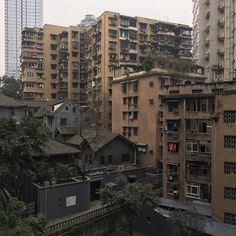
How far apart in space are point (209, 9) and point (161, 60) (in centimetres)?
1769

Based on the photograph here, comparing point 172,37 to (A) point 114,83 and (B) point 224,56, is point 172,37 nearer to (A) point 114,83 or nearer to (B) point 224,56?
(B) point 224,56

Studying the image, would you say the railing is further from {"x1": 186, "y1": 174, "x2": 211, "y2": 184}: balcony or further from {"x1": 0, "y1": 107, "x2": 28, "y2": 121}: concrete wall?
{"x1": 0, "y1": 107, "x2": 28, "y2": 121}: concrete wall

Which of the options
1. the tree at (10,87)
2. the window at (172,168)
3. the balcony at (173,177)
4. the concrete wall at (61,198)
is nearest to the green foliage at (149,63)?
the window at (172,168)

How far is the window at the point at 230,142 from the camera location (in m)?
26.3

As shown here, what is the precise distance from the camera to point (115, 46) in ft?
191

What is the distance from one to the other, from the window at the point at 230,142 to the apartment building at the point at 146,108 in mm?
13948

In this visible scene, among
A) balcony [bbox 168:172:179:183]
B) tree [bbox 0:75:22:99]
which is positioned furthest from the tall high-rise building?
balcony [bbox 168:172:179:183]

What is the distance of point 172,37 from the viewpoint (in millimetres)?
65312

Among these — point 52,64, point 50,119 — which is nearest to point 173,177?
point 50,119

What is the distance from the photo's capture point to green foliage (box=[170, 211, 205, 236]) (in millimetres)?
23734

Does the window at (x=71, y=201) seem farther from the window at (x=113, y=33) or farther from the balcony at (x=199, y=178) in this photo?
the window at (x=113, y=33)

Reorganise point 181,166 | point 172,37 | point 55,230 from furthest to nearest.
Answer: point 172,37
point 181,166
point 55,230

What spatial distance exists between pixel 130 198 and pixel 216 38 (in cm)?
3535

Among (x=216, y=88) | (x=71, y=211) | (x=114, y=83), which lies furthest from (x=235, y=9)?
(x=71, y=211)
